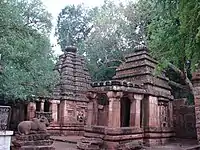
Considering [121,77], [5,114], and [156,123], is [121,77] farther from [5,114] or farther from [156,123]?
[5,114]

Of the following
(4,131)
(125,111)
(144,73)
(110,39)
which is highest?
(110,39)

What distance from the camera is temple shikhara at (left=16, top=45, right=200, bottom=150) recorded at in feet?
35.9

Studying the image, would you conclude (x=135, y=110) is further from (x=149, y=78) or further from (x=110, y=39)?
(x=110, y=39)

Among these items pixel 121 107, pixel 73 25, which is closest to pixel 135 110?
pixel 121 107

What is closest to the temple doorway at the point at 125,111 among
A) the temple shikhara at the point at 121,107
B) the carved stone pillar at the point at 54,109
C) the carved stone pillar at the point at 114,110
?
the temple shikhara at the point at 121,107

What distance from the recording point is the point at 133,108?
469 inches

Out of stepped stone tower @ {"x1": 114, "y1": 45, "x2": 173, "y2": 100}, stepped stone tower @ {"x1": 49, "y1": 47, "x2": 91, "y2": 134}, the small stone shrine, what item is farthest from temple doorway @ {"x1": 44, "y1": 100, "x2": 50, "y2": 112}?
the small stone shrine

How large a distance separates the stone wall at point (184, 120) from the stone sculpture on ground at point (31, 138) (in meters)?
8.71

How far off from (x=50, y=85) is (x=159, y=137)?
23.8 feet

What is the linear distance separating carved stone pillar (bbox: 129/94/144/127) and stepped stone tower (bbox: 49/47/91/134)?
17.2 feet

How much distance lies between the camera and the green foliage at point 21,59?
509 inches

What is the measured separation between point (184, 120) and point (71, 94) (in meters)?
7.59

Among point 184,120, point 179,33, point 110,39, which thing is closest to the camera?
point 179,33

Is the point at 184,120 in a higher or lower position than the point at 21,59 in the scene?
lower
